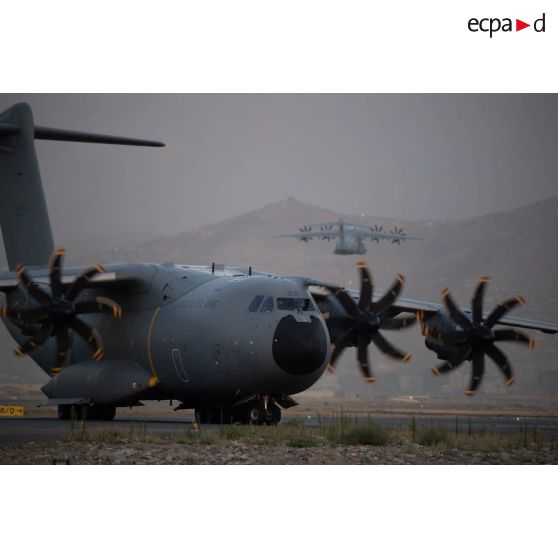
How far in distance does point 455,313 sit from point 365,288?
218 cm

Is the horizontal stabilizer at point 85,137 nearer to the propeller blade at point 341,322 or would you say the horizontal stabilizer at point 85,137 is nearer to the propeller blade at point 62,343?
the propeller blade at point 62,343

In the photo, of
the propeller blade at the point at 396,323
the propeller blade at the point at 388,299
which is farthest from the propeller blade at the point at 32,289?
the propeller blade at the point at 396,323

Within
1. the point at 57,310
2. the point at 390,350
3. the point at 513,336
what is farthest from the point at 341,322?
the point at 57,310

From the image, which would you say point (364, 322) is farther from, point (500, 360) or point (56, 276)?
point (56, 276)

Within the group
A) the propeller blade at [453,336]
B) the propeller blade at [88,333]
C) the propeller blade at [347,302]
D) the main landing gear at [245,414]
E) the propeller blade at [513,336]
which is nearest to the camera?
the propeller blade at [88,333]

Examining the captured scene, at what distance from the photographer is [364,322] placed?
78.0 feet

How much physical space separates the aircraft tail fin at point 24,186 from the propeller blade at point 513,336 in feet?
33.9

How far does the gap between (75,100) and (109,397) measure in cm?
761

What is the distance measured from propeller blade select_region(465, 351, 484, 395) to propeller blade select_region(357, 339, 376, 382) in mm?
2275

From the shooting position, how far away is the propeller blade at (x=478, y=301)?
23281mm

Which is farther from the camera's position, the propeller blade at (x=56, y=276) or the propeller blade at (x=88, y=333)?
the propeller blade at (x=56, y=276)

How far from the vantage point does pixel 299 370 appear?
21141mm

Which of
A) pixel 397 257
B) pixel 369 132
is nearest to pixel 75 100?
pixel 369 132

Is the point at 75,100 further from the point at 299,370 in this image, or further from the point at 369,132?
the point at 369,132
